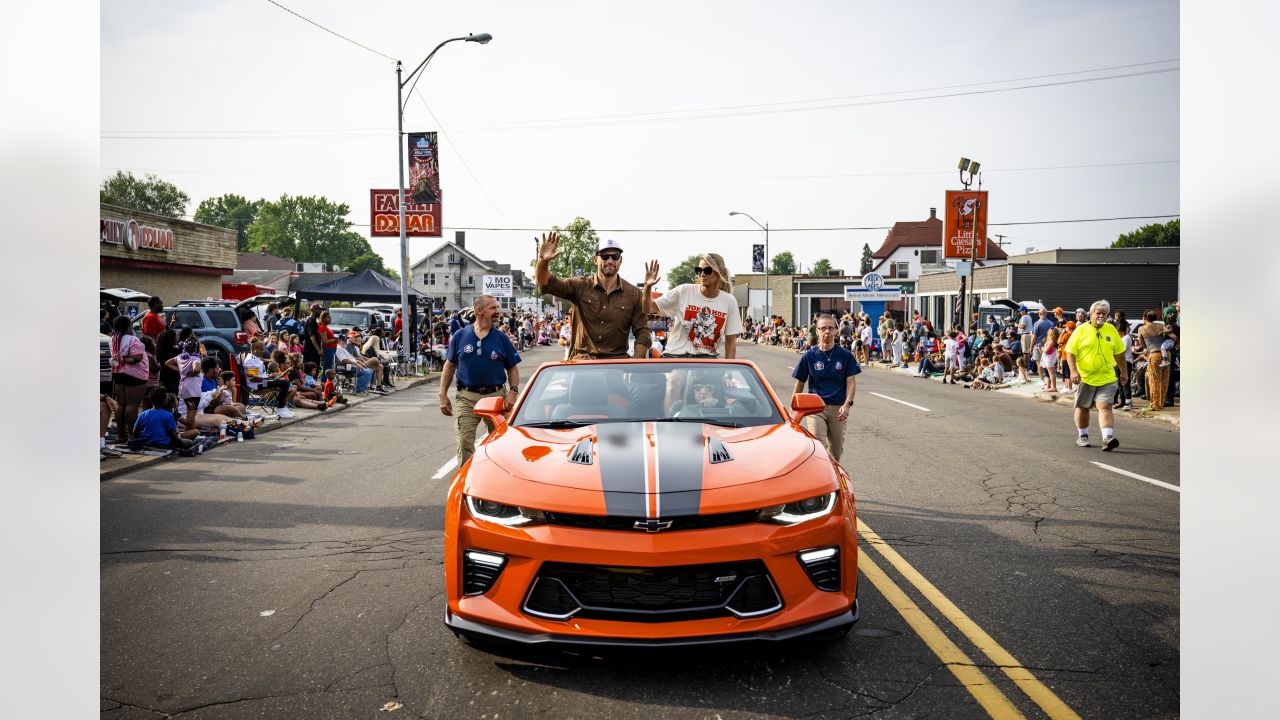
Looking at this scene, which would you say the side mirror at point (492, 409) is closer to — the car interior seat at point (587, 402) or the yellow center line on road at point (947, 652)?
the car interior seat at point (587, 402)

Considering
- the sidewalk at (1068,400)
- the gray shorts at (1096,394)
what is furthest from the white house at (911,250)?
the gray shorts at (1096,394)

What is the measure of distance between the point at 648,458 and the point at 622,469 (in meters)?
0.16

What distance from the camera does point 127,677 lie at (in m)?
3.86

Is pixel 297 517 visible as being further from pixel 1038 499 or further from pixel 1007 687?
pixel 1038 499

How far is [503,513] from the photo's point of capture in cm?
382

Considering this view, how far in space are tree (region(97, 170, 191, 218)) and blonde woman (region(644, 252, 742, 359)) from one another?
9294 centimetres

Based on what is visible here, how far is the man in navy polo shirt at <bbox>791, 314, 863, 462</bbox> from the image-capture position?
7133 mm

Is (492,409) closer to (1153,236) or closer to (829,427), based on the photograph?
(829,427)

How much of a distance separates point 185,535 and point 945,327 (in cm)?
4560

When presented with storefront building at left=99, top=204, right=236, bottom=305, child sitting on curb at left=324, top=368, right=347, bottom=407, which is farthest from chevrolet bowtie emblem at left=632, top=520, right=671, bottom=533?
storefront building at left=99, top=204, right=236, bottom=305

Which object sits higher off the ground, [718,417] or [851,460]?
[718,417]

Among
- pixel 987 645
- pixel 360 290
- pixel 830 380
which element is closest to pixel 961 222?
pixel 360 290

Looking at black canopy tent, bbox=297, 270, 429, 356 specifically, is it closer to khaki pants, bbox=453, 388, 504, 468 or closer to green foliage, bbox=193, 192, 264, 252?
khaki pants, bbox=453, 388, 504, 468
